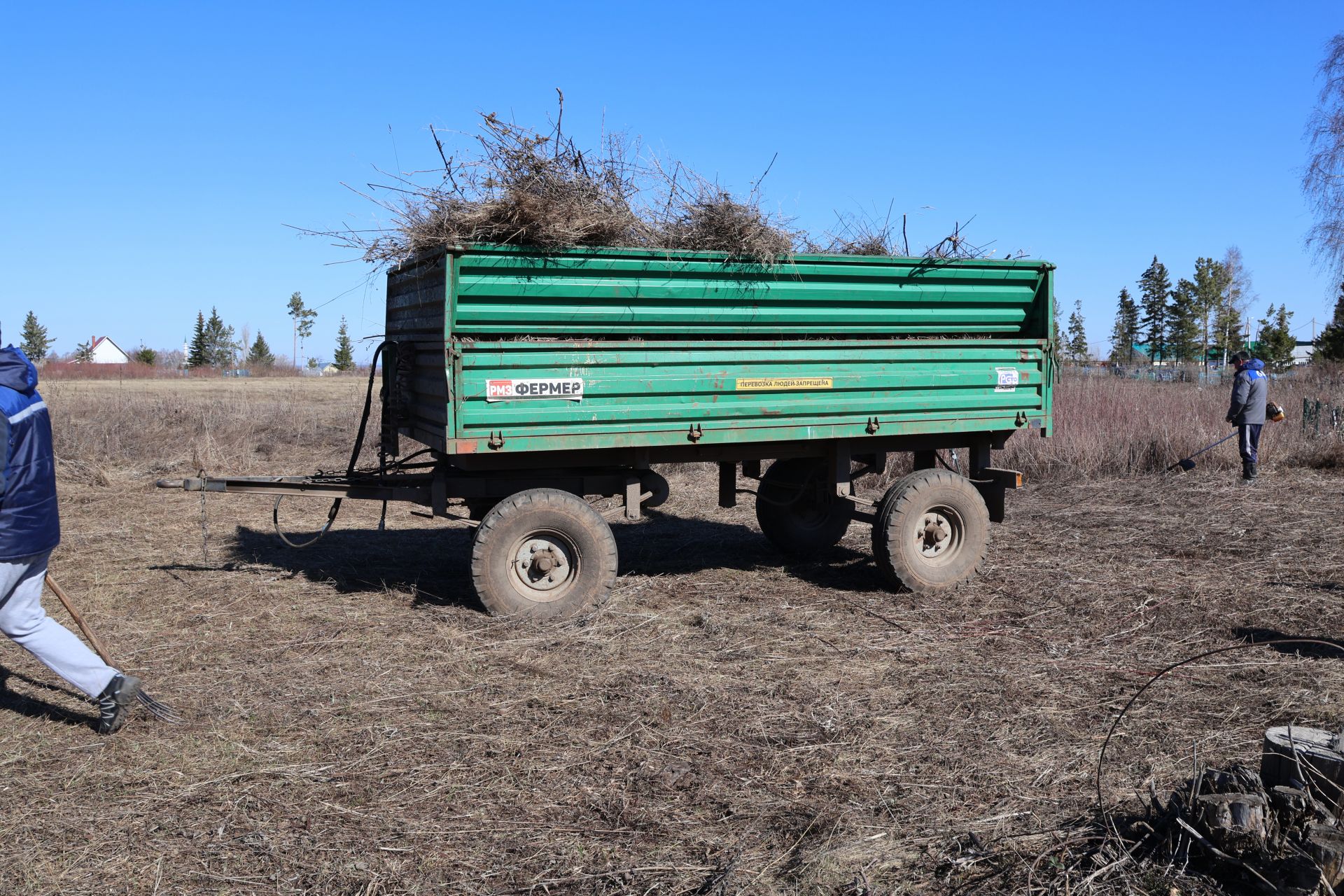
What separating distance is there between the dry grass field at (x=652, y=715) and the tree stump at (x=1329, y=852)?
0.36 metres

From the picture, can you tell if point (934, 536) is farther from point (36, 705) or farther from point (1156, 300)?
point (1156, 300)

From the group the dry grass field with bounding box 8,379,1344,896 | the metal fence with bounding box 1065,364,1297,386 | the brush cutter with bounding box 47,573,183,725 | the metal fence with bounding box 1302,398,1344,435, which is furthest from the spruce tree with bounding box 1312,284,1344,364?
the brush cutter with bounding box 47,573,183,725

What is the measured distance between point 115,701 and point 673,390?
352 centimetres

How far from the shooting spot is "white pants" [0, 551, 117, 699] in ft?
13.9

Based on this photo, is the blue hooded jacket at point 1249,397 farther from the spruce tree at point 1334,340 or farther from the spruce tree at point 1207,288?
the spruce tree at point 1207,288

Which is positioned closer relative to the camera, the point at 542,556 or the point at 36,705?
the point at 36,705

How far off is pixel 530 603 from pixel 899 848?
340 centimetres

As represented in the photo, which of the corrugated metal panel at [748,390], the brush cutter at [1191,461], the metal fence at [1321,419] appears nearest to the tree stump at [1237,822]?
the corrugated metal panel at [748,390]

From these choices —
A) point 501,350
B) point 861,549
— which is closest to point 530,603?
point 501,350

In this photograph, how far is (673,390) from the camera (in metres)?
6.43

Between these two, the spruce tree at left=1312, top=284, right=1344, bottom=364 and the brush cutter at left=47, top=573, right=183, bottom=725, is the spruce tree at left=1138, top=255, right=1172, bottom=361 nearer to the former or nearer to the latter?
the spruce tree at left=1312, top=284, right=1344, bottom=364

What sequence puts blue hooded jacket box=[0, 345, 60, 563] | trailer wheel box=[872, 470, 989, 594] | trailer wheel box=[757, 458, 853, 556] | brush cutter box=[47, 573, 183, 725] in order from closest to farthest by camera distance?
blue hooded jacket box=[0, 345, 60, 563] < brush cutter box=[47, 573, 183, 725] < trailer wheel box=[872, 470, 989, 594] < trailer wheel box=[757, 458, 853, 556]

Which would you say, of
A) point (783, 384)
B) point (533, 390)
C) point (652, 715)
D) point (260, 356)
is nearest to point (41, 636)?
point (652, 715)

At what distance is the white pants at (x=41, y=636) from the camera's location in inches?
167
